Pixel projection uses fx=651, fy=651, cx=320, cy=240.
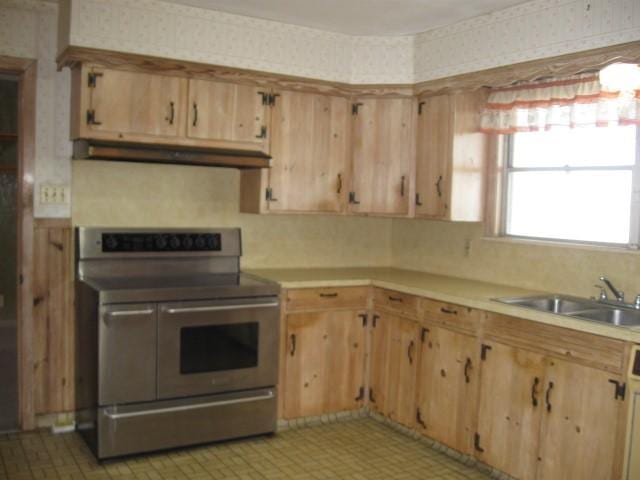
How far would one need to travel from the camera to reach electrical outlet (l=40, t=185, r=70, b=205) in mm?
3650

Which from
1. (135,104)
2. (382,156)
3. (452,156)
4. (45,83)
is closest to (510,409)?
(452,156)

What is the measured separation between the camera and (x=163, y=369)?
133 inches

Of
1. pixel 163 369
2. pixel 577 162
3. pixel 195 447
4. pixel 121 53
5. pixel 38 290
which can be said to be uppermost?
pixel 121 53

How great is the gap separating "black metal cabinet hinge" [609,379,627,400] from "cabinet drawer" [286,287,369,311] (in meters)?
1.67

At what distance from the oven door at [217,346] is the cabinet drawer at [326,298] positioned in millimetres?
169

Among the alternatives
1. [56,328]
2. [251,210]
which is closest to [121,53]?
[251,210]

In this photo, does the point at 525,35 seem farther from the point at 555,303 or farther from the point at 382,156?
the point at 555,303

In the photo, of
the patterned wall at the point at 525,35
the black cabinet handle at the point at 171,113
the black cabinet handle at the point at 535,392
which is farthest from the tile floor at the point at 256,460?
the patterned wall at the point at 525,35

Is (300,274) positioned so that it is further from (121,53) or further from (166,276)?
(121,53)

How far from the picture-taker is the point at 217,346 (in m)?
3.53

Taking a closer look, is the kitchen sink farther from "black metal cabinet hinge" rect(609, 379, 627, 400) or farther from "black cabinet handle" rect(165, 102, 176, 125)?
"black cabinet handle" rect(165, 102, 176, 125)

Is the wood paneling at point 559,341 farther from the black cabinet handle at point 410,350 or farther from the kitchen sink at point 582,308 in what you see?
the black cabinet handle at point 410,350

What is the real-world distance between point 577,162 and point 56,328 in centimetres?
308

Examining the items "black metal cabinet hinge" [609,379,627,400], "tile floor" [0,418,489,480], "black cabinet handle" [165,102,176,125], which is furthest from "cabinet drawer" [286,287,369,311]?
"black metal cabinet hinge" [609,379,627,400]
